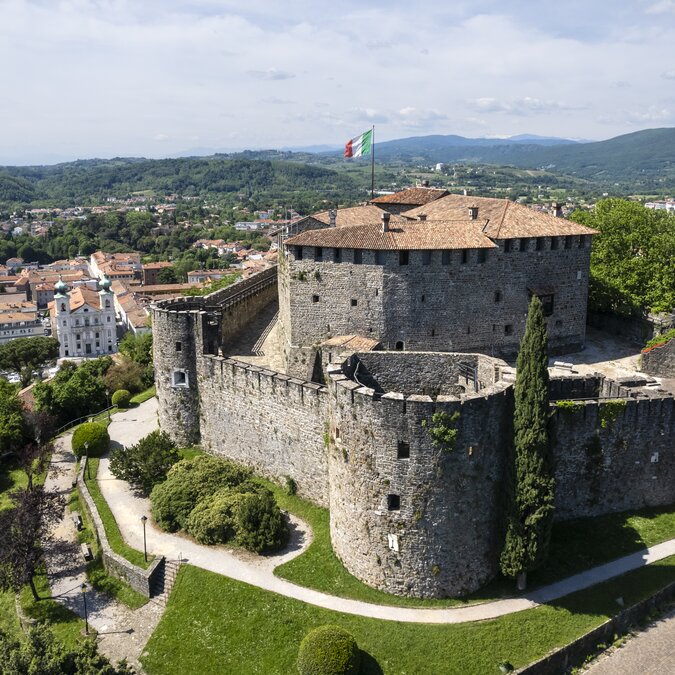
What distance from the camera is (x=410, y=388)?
2788 centimetres

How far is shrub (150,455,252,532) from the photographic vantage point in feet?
96.8

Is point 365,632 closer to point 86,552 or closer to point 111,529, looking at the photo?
point 111,529

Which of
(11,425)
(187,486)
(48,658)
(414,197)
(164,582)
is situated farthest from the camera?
(414,197)

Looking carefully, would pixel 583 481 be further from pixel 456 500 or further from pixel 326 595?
pixel 326 595

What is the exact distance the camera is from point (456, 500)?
888 inches

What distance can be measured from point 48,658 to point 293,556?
30.9 ft

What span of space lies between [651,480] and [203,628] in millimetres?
18594

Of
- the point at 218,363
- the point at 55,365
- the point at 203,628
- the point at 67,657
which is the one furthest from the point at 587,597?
the point at 55,365

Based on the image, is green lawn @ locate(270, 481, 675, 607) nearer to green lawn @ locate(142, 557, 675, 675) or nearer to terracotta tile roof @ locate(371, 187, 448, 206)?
green lawn @ locate(142, 557, 675, 675)

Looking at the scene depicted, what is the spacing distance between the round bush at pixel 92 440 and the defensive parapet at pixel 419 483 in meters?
18.7

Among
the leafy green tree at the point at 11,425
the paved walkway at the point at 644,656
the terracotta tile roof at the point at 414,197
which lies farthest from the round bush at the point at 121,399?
the paved walkway at the point at 644,656

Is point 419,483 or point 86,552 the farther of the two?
point 86,552

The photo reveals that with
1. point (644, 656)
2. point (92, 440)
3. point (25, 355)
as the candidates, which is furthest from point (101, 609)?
point (25, 355)

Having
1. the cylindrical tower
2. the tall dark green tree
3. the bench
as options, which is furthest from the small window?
the tall dark green tree
